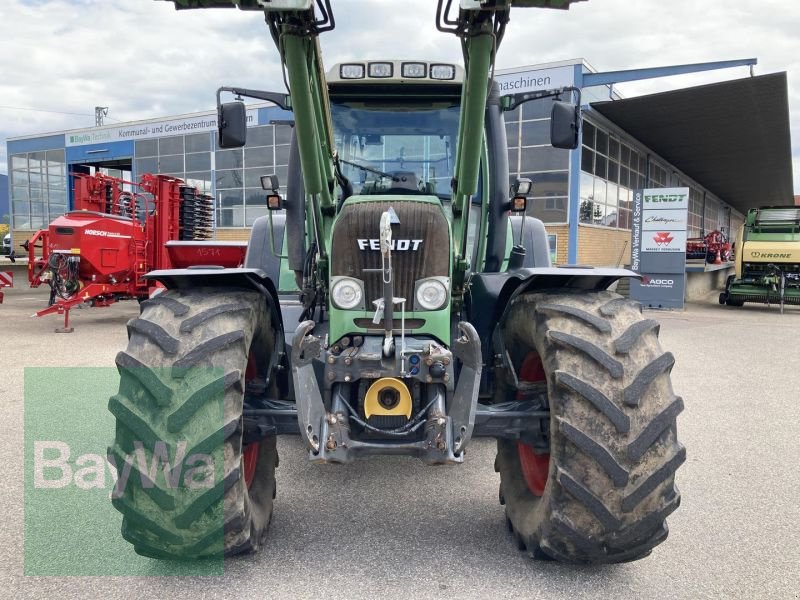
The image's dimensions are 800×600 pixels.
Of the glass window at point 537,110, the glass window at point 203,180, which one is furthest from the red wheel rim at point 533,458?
the glass window at point 203,180

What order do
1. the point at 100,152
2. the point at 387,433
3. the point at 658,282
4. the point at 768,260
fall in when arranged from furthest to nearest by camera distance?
1. the point at 100,152
2. the point at 768,260
3. the point at 658,282
4. the point at 387,433

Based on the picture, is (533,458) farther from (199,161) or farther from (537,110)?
(199,161)

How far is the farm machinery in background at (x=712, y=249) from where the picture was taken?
78.3 ft

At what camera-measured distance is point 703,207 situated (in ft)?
133

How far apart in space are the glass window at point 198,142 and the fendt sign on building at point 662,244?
773 inches

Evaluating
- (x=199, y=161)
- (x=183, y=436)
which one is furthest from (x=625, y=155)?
(x=183, y=436)

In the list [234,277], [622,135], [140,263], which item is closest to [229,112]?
[234,277]

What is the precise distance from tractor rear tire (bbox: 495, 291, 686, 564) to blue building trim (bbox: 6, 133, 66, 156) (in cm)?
3773

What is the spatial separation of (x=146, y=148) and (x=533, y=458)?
3106cm

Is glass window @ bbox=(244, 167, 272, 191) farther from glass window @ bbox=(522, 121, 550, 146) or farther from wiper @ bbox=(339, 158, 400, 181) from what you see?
wiper @ bbox=(339, 158, 400, 181)

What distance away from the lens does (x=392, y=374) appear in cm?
259

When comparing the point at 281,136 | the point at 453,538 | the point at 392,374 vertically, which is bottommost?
the point at 453,538

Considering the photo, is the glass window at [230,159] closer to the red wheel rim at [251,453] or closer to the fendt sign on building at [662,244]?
the fendt sign on building at [662,244]

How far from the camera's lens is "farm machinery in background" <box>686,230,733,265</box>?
23.9 metres
